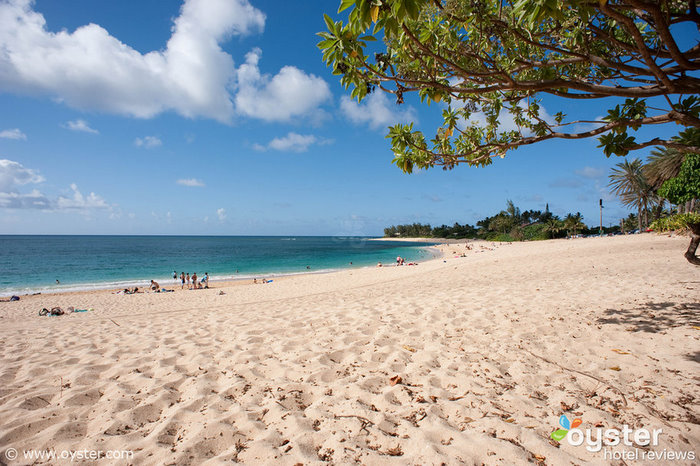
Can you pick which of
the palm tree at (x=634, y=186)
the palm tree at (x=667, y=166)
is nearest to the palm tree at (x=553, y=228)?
the palm tree at (x=634, y=186)

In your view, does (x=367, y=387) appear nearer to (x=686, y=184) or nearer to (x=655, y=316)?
(x=655, y=316)

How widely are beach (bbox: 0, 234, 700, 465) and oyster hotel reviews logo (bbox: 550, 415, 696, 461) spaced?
32 millimetres

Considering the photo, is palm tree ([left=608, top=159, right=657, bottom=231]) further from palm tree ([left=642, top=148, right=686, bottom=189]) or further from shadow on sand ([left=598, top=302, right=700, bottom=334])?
shadow on sand ([left=598, top=302, right=700, bottom=334])

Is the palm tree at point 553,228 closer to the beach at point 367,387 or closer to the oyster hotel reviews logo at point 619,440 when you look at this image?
the beach at point 367,387

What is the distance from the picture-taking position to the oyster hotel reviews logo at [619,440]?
1.91 metres

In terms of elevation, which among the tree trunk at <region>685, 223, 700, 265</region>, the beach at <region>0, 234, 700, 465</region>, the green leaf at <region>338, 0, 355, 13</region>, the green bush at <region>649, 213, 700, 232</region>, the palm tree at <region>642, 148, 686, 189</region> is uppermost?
the palm tree at <region>642, 148, 686, 189</region>

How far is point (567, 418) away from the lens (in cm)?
233

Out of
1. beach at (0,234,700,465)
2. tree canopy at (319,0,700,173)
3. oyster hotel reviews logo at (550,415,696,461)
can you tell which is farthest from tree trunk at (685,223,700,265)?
oyster hotel reviews logo at (550,415,696,461)

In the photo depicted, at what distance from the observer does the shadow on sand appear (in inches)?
171

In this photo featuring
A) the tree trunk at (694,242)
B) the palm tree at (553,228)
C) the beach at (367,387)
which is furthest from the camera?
the palm tree at (553,228)

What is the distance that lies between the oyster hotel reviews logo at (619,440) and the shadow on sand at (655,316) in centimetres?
297

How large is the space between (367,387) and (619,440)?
6.43ft

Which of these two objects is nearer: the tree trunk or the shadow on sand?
the shadow on sand

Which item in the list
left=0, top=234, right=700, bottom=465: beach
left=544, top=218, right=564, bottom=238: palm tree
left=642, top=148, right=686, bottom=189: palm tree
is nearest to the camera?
left=0, top=234, right=700, bottom=465: beach
